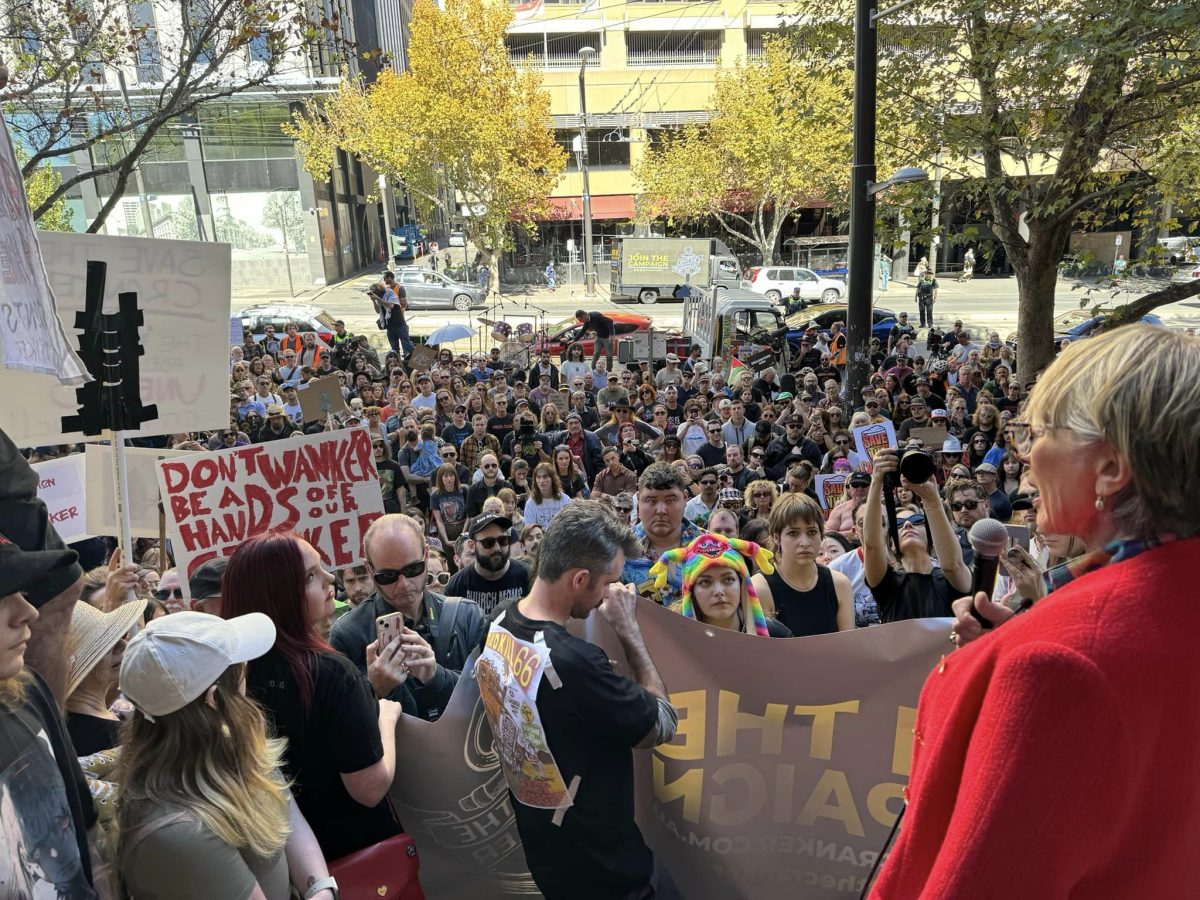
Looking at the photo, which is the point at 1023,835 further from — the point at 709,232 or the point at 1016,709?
the point at 709,232

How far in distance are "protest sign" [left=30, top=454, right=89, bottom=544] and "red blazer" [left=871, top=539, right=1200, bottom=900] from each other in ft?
18.6

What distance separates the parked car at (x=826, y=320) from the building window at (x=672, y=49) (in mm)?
25597

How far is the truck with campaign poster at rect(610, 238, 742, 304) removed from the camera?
32.5m

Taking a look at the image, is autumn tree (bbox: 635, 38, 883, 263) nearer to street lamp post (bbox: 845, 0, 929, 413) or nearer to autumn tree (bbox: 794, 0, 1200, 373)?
autumn tree (bbox: 794, 0, 1200, 373)

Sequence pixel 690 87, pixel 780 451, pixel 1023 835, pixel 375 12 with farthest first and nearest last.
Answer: pixel 375 12
pixel 690 87
pixel 780 451
pixel 1023 835

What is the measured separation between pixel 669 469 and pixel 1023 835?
3833 mm

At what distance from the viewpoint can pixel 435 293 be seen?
3462 centimetres

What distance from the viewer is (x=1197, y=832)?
1.15 metres

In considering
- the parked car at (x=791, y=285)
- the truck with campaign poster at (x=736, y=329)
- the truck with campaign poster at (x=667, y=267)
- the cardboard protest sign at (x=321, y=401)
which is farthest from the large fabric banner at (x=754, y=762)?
the parked car at (x=791, y=285)

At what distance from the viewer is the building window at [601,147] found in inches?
1772

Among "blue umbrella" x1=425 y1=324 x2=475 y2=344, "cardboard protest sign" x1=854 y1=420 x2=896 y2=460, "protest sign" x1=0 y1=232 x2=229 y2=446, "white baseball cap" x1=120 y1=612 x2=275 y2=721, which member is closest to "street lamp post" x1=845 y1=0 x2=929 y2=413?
"cardboard protest sign" x1=854 y1=420 x2=896 y2=460

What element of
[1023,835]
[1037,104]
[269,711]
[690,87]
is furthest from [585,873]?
[690,87]

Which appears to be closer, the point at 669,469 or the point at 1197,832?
the point at 1197,832

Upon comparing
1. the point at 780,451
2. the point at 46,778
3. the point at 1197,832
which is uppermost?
the point at 1197,832
